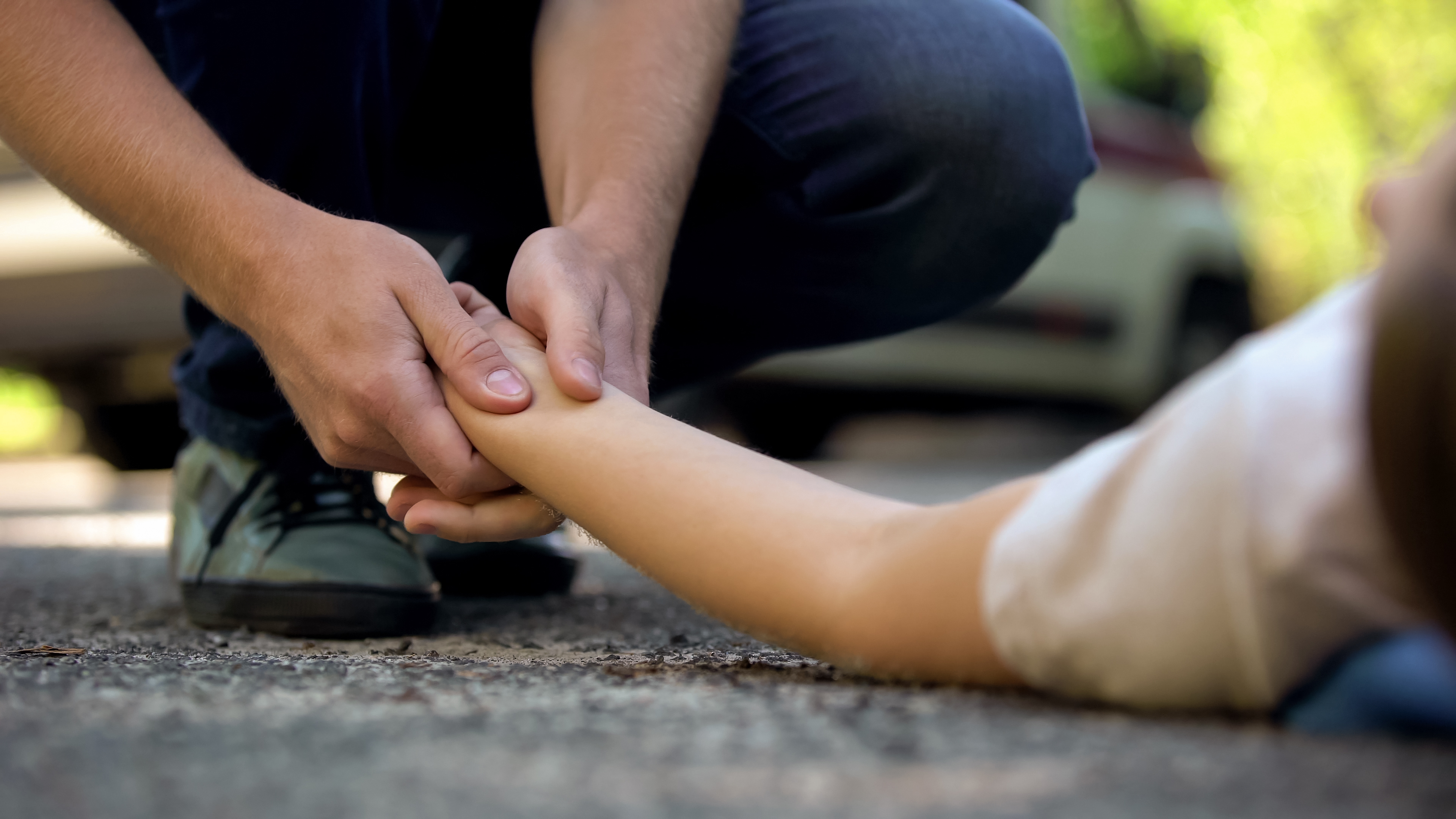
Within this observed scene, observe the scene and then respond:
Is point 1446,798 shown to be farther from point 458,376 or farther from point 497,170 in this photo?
point 497,170

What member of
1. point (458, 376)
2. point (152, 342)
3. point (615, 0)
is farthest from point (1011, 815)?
point (152, 342)

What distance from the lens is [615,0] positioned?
56.1 inches

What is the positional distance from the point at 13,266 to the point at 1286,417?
3.22 m

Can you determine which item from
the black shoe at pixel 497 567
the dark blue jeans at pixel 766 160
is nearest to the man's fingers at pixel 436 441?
the dark blue jeans at pixel 766 160

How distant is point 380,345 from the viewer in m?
1.08

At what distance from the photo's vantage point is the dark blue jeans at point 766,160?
4.62ft

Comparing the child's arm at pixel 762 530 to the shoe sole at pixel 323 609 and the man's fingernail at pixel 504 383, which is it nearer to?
the man's fingernail at pixel 504 383

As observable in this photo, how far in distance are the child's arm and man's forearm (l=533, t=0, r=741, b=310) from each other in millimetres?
268

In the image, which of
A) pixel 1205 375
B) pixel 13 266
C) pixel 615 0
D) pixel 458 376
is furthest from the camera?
pixel 13 266

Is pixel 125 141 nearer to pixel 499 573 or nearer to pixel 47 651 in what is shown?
pixel 47 651

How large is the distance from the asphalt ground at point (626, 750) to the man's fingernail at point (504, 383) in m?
0.22

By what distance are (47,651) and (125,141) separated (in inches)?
17.1

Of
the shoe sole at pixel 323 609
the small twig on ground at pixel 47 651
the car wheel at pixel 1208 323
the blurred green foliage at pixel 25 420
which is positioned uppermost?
the small twig on ground at pixel 47 651

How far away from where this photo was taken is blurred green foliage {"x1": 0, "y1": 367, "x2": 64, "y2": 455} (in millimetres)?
8031
